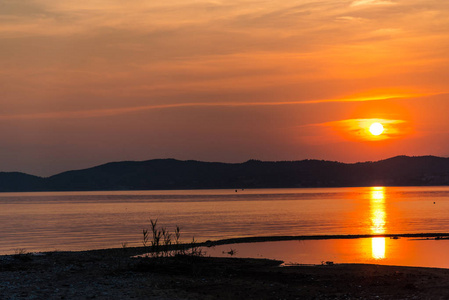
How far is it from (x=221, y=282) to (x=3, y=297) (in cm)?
956

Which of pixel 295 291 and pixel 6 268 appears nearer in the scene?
pixel 295 291

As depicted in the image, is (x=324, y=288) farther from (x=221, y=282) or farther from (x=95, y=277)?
(x=95, y=277)

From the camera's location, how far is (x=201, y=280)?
2811 centimetres

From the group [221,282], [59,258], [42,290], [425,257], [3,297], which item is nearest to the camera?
[3,297]

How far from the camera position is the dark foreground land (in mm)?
24469

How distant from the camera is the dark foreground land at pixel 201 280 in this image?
2447 cm

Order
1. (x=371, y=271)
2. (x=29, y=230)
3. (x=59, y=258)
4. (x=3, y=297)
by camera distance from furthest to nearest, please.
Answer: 1. (x=29, y=230)
2. (x=59, y=258)
3. (x=371, y=271)
4. (x=3, y=297)

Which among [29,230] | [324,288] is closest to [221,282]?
[324,288]

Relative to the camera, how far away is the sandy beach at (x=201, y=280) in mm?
24469

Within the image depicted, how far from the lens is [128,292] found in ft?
81.9

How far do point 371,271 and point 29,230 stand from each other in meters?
68.2

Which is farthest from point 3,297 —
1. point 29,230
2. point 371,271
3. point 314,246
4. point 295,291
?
point 29,230

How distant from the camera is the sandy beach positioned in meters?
24.5

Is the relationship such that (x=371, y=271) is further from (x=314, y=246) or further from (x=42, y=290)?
(x=314, y=246)
